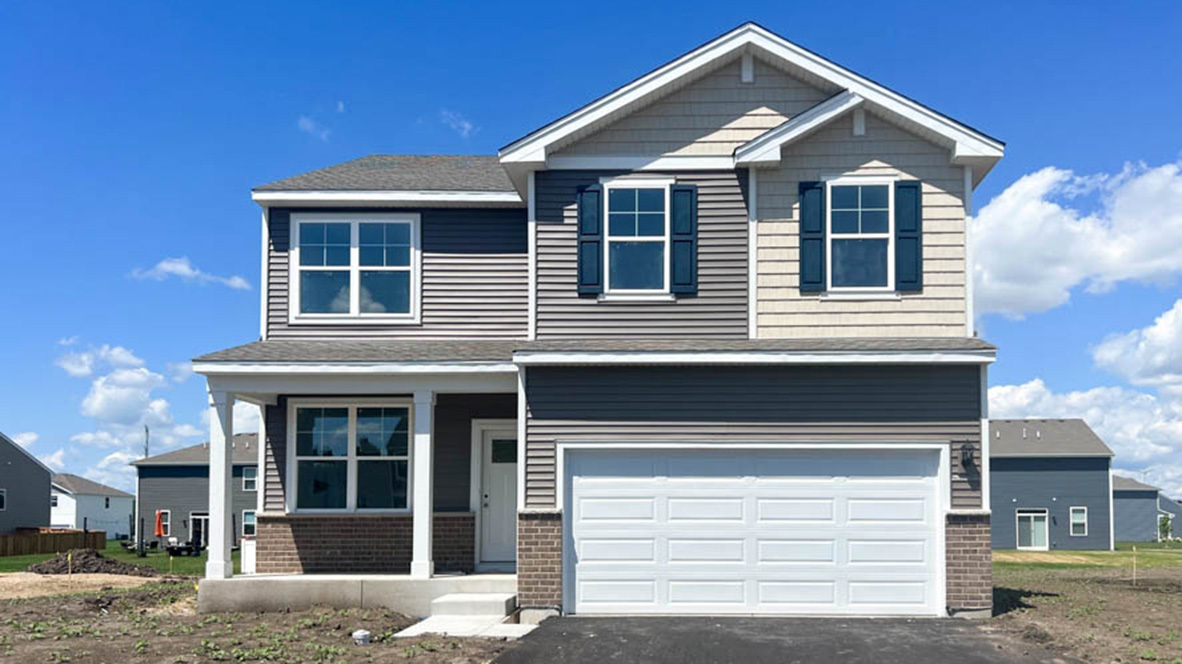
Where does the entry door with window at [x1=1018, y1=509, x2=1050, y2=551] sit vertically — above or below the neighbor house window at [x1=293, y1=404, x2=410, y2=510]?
below

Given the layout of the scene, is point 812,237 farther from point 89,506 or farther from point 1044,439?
point 89,506

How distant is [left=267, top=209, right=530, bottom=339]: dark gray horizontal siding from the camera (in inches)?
623

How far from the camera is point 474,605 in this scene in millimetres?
13258

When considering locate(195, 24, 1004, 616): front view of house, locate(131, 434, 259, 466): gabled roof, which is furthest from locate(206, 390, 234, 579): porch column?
locate(131, 434, 259, 466): gabled roof

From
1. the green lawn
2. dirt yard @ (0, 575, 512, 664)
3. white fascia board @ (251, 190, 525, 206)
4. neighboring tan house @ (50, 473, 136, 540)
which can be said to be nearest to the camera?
dirt yard @ (0, 575, 512, 664)

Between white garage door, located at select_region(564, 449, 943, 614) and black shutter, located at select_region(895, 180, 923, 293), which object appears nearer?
white garage door, located at select_region(564, 449, 943, 614)

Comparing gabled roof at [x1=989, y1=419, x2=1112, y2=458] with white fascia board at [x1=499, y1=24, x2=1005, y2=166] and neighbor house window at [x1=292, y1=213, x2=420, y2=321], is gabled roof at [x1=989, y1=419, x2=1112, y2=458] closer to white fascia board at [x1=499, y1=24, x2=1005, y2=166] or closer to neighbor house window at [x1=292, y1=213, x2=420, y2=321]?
white fascia board at [x1=499, y1=24, x2=1005, y2=166]

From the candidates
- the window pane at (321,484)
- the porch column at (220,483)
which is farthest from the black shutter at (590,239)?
the porch column at (220,483)

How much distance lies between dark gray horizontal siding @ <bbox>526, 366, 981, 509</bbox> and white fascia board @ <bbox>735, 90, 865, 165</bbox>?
2852 mm

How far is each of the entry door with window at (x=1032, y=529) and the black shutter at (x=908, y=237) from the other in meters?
34.2

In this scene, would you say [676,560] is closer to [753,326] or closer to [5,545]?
[753,326]

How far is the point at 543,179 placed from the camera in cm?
1437

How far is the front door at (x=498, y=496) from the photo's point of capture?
620 inches

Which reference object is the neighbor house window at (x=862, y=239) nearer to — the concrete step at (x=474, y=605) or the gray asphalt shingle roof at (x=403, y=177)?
the gray asphalt shingle roof at (x=403, y=177)
